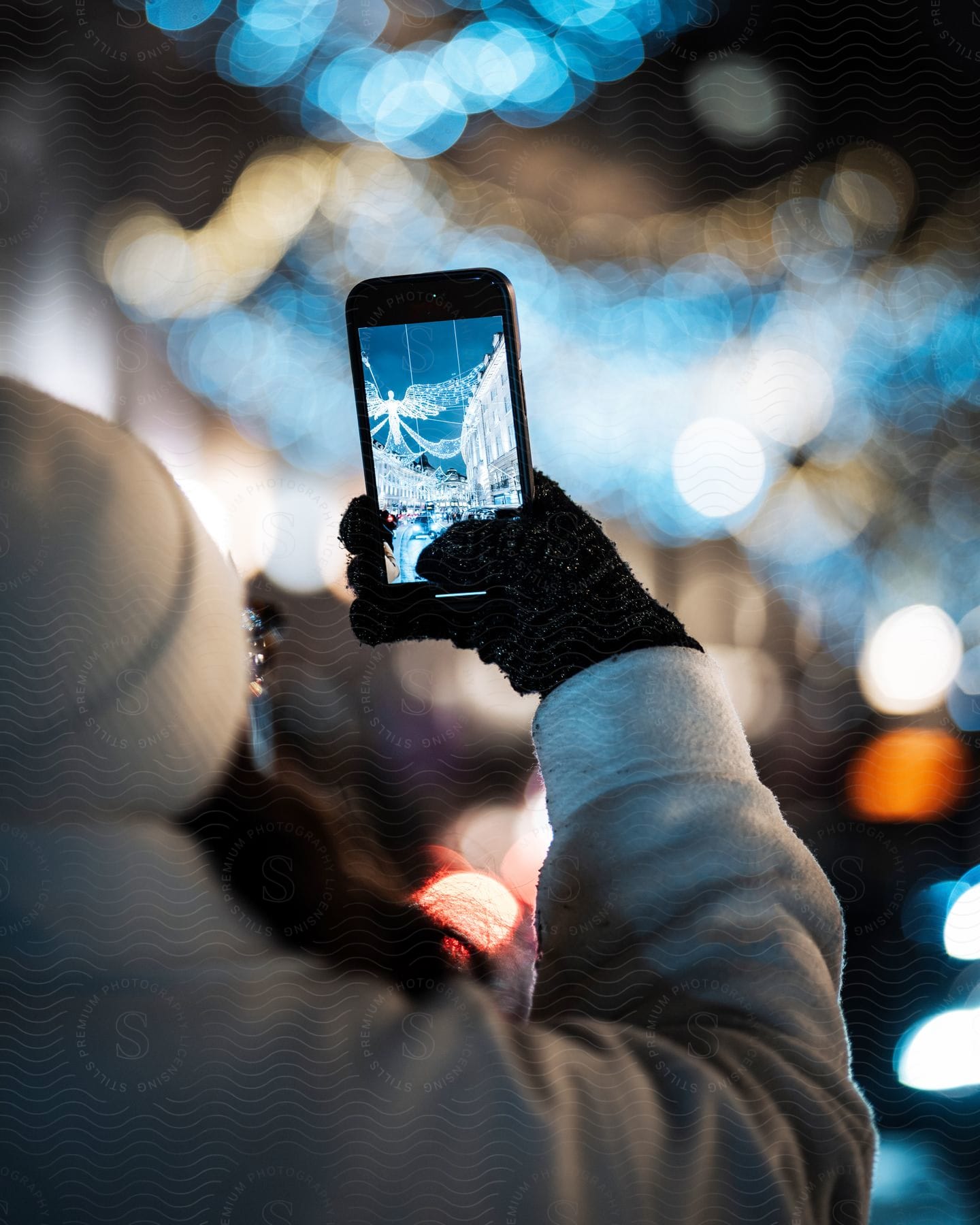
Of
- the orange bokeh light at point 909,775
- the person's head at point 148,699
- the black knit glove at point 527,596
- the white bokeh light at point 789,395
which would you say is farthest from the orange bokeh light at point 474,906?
the white bokeh light at point 789,395

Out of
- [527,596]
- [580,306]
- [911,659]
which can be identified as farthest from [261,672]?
[911,659]

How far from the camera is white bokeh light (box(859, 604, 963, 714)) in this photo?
1.68ft

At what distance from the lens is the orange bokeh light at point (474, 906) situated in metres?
0.49

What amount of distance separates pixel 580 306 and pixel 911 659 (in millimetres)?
317

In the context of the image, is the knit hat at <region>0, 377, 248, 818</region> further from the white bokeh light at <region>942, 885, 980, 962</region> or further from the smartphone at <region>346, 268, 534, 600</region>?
the white bokeh light at <region>942, 885, 980, 962</region>

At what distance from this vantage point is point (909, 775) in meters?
0.52

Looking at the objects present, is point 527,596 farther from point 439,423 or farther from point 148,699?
point 148,699

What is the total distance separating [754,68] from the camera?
19.5 inches

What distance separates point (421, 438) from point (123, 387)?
20 cm

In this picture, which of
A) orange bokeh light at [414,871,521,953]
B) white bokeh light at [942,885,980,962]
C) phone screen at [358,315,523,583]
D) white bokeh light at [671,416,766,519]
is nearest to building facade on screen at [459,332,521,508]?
phone screen at [358,315,523,583]

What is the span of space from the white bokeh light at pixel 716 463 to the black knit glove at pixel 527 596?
0.22 feet

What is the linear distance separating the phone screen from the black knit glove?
0.01 m

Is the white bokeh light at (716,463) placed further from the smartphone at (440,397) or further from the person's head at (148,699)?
the person's head at (148,699)

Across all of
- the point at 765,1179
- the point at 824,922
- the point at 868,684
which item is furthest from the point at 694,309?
the point at 765,1179
